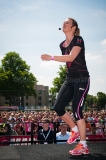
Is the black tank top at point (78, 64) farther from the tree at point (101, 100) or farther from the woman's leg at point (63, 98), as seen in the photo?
the tree at point (101, 100)

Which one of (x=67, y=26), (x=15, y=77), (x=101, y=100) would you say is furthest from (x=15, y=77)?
(x=101, y=100)

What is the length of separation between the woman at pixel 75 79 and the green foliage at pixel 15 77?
44.0 m

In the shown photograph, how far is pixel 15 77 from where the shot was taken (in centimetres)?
4809

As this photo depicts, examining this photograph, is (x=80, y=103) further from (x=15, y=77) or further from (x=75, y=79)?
(x=15, y=77)

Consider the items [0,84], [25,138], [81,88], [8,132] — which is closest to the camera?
[81,88]

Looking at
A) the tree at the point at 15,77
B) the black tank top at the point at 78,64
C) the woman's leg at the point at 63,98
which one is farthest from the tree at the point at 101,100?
the black tank top at the point at 78,64

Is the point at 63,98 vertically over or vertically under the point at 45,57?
under

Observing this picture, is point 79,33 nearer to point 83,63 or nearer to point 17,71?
point 83,63

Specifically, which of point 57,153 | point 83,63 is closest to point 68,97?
point 83,63

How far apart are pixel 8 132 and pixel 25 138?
1.70 m

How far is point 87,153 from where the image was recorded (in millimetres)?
3332

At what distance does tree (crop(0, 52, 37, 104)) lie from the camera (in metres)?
47.3

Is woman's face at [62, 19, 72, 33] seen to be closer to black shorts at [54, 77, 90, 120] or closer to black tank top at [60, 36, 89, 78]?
black tank top at [60, 36, 89, 78]

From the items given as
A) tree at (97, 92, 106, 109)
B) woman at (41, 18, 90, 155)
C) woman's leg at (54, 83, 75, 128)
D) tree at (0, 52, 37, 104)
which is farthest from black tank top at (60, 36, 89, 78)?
tree at (97, 92, 106, 109)
